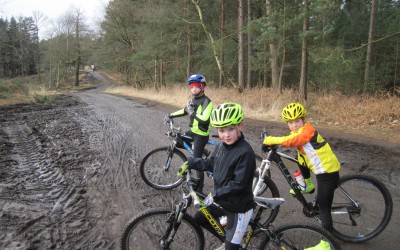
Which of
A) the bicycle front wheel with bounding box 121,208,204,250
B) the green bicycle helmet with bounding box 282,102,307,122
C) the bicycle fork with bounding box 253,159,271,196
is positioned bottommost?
the bicycle front wheel with bounding box 121,208,204,250

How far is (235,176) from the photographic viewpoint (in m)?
2.90

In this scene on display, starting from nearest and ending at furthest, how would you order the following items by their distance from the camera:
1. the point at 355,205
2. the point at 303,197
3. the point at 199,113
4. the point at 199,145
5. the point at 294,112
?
the point at 294,112
the point at 355,205
the point at 303,197
the point at 199,113
the point at 199,145

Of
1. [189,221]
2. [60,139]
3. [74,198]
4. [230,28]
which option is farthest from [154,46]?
[189,221]

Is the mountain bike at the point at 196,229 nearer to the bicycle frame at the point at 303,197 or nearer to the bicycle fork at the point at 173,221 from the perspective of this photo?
the bicycle fork at the point at 173,221

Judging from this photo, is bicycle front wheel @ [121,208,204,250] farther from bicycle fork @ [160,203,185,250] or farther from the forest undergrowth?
the forest undergrowth

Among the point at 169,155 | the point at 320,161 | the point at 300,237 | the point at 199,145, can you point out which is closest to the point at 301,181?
the point at 320,161

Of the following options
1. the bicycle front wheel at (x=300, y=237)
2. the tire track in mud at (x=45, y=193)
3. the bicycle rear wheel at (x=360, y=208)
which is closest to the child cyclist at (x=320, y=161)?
the bicycle rear wheel at (x=360, y=208)

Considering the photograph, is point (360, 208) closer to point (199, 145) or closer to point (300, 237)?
point (300, 237)

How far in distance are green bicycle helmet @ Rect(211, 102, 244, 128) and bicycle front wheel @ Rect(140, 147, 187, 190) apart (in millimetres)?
2848

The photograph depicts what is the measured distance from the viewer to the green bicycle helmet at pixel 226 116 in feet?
9.77

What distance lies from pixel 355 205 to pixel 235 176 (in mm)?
2226

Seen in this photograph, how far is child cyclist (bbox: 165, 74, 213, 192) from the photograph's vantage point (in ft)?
16.8

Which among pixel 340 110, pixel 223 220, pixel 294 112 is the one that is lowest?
pixel 223 220

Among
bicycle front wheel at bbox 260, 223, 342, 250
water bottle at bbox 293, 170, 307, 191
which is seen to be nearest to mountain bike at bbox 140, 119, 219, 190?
water bottle at bbox 293, 170, 307, 191
